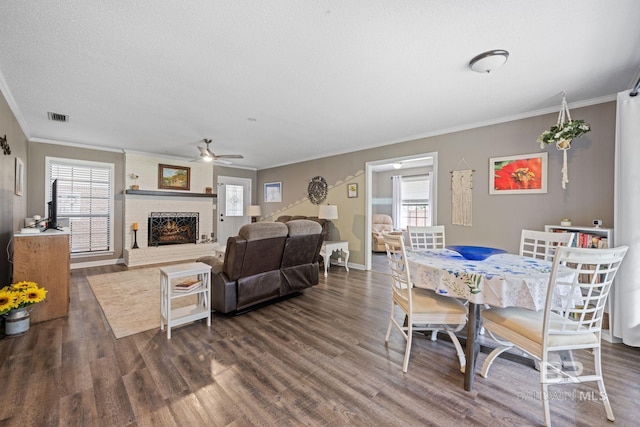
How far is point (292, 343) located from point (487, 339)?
1.89 metres

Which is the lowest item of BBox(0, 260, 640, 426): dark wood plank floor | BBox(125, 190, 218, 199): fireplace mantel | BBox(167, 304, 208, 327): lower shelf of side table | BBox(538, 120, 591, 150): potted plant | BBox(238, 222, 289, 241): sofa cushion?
BBox(0, 260, 640, 426): dark wood plank floor

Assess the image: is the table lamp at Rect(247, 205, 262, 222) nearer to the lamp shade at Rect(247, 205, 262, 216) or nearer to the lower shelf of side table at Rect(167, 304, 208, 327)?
the lamp shade at Rect(247, 205, 262, 216)

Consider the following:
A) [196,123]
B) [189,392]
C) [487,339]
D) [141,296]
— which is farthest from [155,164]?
[487,339]

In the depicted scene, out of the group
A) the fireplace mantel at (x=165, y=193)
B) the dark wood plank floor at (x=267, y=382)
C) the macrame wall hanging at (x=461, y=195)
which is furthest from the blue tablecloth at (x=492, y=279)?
the fireplace mantel at (x=165, y=193)

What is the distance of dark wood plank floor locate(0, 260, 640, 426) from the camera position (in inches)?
61.6

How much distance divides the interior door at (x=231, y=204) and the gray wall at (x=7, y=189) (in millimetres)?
3924

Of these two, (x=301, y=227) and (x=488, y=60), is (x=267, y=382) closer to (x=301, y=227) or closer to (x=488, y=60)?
(x=301, y=227)

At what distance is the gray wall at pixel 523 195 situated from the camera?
9.69ft

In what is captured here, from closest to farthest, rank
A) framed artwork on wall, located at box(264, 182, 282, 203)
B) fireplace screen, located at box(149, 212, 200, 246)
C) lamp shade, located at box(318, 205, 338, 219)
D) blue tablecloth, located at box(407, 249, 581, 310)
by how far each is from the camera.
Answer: blue tablecloth, located at box(407, 249, 581, 310), lamp shade, located at box(318, 205, 338, 219), fireplace screen, located at box(149, 212, 200, 246), framed artwork on wall, located at box(264, 182, 282, 203)

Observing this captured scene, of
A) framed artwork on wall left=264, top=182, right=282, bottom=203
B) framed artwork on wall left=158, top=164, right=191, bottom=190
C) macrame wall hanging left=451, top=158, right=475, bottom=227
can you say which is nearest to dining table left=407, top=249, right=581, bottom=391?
macrame wall hanging left=451, top=158, right=475, bottom=227

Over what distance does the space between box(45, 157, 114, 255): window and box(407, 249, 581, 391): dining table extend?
6.43m

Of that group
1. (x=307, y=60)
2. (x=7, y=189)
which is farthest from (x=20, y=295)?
(x=307, y=60)

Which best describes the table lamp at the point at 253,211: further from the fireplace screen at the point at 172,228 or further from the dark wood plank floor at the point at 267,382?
the dark wood plank floor at the point at 267,382

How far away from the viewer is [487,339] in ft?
8.39
